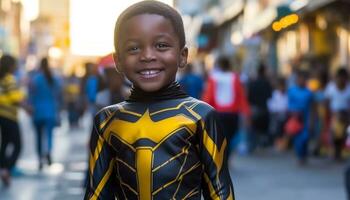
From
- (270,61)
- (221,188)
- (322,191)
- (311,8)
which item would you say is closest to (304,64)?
(311,8)

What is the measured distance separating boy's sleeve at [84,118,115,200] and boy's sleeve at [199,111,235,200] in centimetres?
35

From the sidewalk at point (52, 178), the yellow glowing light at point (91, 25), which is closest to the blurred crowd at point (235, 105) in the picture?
the sidewalk at point (52, 178)

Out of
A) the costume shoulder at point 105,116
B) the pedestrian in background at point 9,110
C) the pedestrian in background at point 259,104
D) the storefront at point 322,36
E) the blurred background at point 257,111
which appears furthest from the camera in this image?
the storefront at point 322,36

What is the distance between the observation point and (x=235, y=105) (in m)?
13.8

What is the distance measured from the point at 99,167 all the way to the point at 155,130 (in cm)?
28

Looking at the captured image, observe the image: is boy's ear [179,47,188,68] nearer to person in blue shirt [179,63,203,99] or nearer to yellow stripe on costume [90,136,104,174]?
yellow stripe on costume [90,136,104,174]

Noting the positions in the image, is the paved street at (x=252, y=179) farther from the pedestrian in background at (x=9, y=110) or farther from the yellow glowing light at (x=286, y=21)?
the yellow glowing light at (x=286, y=21)

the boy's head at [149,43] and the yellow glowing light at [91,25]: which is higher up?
the boy's head at [149,43]

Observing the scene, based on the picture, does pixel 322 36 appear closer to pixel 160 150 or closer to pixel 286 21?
pixel 286 21

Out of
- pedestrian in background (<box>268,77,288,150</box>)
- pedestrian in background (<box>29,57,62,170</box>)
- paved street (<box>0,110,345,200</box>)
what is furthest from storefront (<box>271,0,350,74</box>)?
pedestrian in background (<box>29,57,62,170</box>)

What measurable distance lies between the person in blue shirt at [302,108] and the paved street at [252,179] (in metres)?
0.29

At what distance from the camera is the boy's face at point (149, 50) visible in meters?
3.48

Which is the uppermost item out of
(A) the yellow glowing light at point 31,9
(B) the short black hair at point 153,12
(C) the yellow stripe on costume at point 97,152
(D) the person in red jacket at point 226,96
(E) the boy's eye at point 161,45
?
(B) the short black hair at point 153,12

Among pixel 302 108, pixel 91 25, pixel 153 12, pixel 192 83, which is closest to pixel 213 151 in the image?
pixel 153 12
